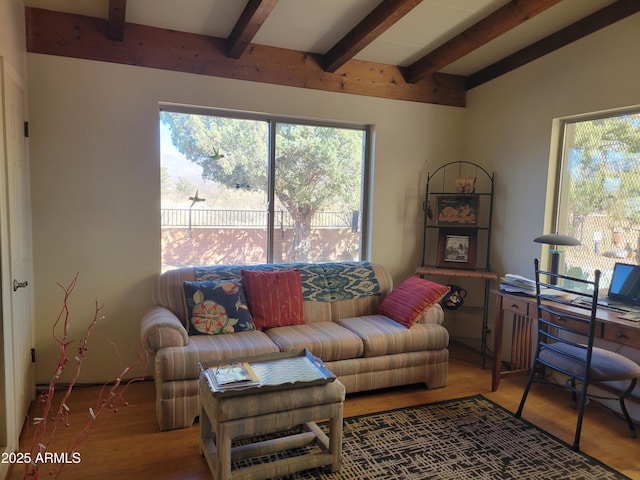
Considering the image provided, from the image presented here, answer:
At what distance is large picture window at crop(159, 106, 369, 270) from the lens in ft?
11.5

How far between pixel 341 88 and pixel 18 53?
2323 millimetres

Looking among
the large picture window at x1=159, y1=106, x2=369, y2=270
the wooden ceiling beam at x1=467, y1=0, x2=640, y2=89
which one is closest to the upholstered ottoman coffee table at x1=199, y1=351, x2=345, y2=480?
the large picture window at x1=159, y1=106, x2=369, y2=270

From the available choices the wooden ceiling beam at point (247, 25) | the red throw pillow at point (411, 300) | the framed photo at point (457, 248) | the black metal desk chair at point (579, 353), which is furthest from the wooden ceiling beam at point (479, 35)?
the red throw pillow at point (411, 300)

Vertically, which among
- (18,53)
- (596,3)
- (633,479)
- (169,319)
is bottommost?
(633,479)

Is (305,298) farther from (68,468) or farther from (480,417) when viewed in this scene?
(68,468)

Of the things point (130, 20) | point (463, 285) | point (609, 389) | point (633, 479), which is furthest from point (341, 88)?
point (633, 479)

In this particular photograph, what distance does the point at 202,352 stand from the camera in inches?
106

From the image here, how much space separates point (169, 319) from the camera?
2.84 meters

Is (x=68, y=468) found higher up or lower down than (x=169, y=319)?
lower down

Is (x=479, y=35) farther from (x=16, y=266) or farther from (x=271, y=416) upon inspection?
(x=16, y=266)

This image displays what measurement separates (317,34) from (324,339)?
2.26m

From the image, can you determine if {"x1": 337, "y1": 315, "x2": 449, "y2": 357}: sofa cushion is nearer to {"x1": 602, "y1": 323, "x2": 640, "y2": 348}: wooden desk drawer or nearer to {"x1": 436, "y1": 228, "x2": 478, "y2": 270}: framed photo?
{"x1": 436, "y1": 228, "x2": 478, "y2": 270}: framed photo

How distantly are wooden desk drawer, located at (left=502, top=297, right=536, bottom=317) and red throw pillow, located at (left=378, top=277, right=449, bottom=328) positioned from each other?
1.41 feet

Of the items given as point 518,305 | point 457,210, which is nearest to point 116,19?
point 457,210
